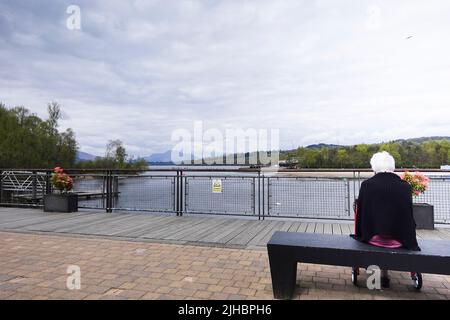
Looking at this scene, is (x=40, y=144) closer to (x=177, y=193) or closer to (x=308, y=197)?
(x=177, y=193)

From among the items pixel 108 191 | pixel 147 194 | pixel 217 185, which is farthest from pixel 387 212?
pixel 108 191

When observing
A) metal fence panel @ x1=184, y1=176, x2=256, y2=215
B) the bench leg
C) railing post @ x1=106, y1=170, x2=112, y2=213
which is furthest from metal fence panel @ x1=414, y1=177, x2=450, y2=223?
railing post @ x1=106, y1=170, x2=112, y2=213

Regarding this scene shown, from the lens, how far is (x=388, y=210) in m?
2.89

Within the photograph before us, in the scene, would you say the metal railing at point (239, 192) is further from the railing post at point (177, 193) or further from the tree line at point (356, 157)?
the tree line at point (356, 157)

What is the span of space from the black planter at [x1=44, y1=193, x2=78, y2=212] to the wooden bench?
23.2ft

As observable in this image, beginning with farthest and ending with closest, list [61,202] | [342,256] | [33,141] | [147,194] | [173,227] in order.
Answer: [33,141]
[61,202]
[147,194]
[173,227]
[342,256]

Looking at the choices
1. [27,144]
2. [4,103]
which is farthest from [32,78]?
[4,103]

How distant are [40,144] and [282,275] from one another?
134ft

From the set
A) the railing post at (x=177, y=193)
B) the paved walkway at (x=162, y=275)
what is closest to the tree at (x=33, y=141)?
the railing post at (x=177, y=193)

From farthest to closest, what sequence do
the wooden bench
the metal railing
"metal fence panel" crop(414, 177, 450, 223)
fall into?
the metal railing, "metal fence panel" crop(414, 177, 450, 223), the wooden bench

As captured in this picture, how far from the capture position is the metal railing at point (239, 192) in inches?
279

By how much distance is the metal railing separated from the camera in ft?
23.2

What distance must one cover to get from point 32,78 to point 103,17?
19.6m

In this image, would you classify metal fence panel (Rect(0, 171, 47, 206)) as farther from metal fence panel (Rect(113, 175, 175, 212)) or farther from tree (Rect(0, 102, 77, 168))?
tree (Rect(0, 102, 77, 168))
